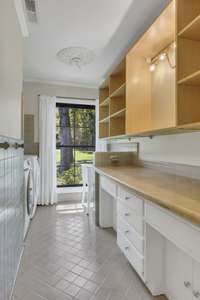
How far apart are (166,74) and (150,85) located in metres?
0.31

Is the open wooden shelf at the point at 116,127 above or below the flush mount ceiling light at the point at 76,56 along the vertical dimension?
below

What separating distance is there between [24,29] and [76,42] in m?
0.64

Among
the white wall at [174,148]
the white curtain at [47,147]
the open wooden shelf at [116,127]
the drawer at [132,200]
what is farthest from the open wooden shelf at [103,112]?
the drawer at [132,200]

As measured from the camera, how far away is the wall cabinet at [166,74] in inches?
58.9

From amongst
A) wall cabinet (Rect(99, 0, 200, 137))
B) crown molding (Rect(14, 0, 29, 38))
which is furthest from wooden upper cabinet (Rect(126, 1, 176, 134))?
crown molding (Rect(14, 0, 29, 38))

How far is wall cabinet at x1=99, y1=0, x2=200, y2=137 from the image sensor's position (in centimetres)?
150

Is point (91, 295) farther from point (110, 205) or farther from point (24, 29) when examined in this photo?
point (24, 29)

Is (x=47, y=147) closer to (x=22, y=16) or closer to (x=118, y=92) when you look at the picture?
(x=118, y=92)

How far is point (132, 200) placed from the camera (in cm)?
170

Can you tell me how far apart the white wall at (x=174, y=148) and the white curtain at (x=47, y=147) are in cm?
205

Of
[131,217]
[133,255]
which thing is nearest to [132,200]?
[131,217]

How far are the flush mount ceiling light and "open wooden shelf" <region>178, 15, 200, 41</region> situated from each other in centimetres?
156

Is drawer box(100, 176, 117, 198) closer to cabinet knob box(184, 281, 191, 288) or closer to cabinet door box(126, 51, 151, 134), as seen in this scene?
cabinet door box(126, 51, 151, 134)

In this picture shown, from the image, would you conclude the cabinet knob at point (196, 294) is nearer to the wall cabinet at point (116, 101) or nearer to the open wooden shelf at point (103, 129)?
the wall cabinet at point (116, 101)
